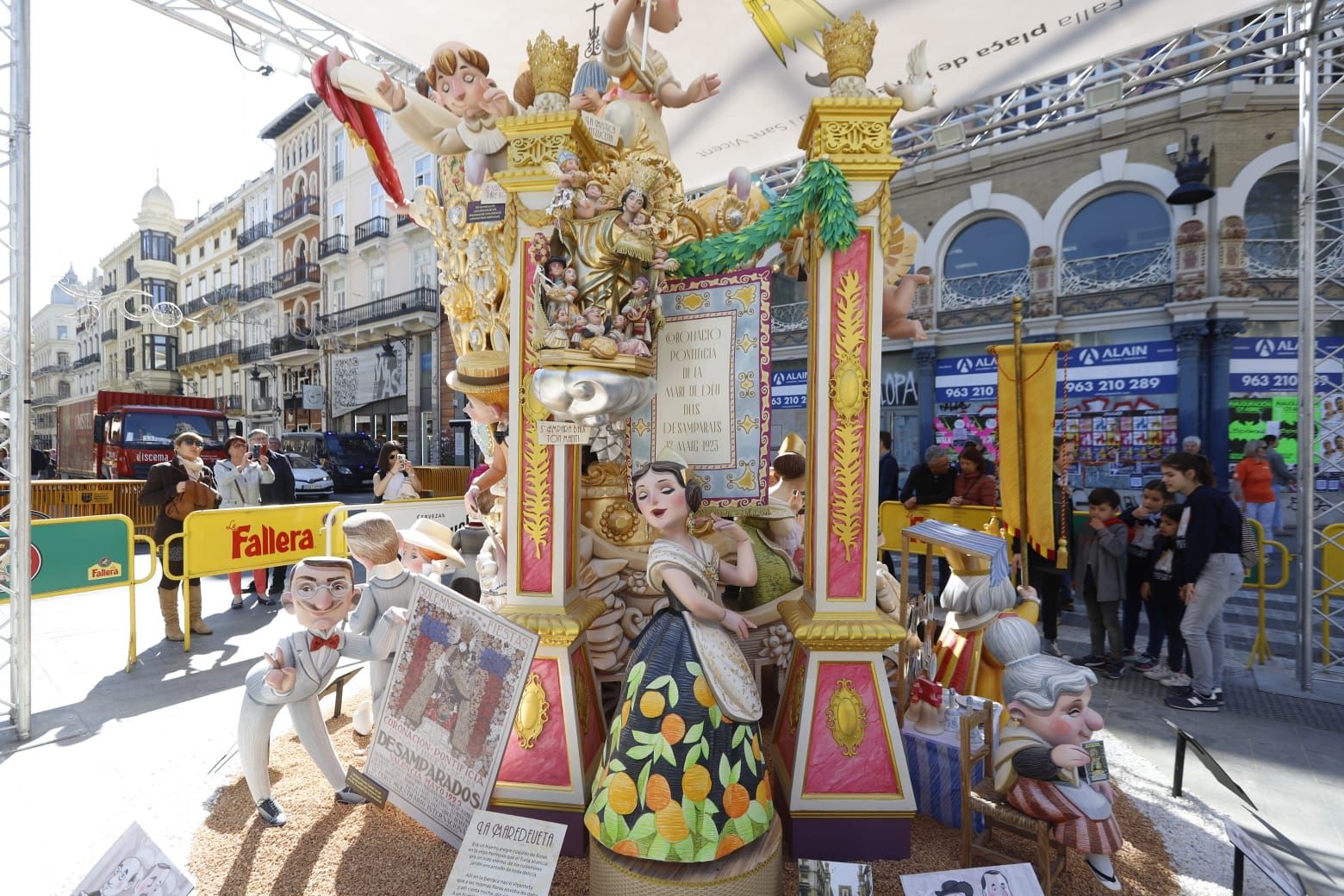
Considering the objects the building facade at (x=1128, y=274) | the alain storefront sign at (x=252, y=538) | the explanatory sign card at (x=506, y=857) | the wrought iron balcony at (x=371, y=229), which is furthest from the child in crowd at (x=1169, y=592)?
the wrought iron balcony at (x=371, y=229)

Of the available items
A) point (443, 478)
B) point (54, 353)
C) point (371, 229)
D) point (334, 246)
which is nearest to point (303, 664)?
point (443, 478)

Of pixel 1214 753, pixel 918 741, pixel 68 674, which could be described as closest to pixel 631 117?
pixel 918 741

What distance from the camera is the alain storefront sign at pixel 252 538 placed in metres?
5.91

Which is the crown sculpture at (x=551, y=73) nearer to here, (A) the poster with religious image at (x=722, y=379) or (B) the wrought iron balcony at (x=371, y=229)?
(A) the poster with religious image at (x=722, y=379)

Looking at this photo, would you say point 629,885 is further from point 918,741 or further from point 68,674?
point 68,674

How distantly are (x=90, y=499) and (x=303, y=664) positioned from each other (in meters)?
11.7

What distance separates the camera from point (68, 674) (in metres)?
5.01

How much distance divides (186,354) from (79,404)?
22861 mm

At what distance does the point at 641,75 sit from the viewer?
3.65m

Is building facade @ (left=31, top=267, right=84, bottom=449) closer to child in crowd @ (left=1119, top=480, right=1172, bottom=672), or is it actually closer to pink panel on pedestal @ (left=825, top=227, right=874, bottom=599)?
pink panel on pedestal @ (left=825, top=227, right=874, bottom=599)

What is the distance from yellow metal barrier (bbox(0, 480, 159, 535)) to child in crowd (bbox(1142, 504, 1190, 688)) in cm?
1323

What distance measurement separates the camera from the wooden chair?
8.28 feet

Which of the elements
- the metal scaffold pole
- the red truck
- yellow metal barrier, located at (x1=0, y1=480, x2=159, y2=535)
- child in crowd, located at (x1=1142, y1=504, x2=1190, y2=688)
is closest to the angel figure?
the metal scaffold pole

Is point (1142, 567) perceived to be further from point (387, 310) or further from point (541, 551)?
point (387, 310)
